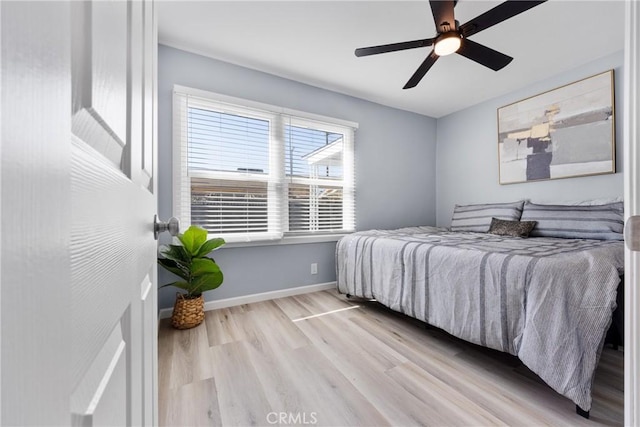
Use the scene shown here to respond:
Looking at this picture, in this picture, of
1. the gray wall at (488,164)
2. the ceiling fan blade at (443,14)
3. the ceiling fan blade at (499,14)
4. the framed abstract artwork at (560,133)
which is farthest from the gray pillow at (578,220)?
the ceiling fan blade at (443,14)

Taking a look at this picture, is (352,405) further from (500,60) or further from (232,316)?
(500,60)

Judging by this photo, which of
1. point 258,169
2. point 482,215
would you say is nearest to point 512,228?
point 482,215

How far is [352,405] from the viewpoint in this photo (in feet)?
4.05

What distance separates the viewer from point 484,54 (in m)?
1.83

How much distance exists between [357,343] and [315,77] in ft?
8.46

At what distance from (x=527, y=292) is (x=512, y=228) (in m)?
1.57

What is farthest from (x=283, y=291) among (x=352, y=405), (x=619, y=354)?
(x=619, y=354)

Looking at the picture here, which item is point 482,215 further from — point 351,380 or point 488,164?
point 351,380

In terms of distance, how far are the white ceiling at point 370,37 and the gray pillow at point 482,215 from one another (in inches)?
54.7

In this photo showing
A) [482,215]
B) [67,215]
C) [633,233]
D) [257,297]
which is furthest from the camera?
[482,215]

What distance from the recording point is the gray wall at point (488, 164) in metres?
2.42

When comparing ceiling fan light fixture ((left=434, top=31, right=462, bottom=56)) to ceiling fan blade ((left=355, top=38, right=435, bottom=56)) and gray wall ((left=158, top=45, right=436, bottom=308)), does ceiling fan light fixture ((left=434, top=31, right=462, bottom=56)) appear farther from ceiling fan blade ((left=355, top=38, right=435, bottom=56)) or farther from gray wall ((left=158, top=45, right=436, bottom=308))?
gray wall ((left=158, top=45, right=436, bottom=308))

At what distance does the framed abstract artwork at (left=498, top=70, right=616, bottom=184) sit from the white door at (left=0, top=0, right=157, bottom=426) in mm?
3566

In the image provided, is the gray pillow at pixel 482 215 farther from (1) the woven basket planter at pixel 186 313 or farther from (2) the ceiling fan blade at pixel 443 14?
(1) the woven basket planter at pixel 186 313
